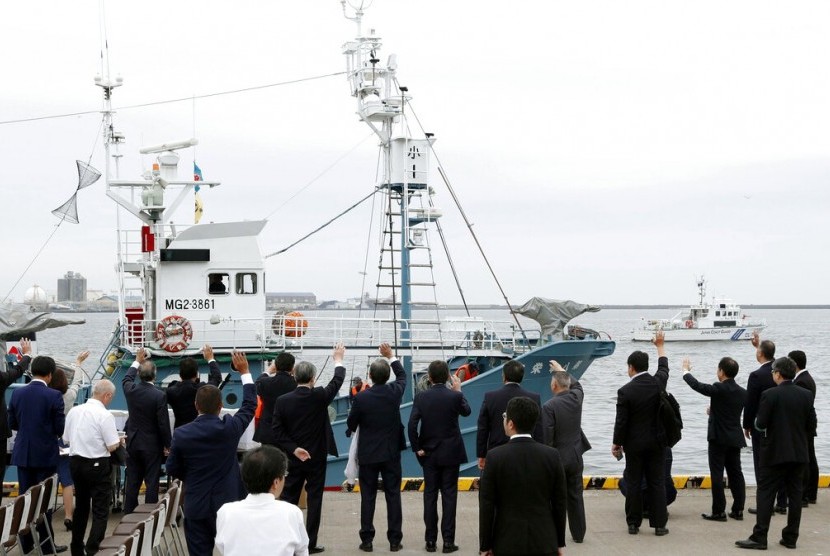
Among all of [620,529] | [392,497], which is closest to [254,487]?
[392,497]

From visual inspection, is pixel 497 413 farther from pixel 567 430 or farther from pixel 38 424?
pixel 38 424

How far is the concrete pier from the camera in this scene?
887cm

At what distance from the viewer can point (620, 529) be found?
9578 millimetres

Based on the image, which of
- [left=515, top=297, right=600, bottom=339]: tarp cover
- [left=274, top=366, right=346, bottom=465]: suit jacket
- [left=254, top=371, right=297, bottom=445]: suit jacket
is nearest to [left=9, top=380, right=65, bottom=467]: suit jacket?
[left=254, top=371, right=297, bottom=445]: suit jacket

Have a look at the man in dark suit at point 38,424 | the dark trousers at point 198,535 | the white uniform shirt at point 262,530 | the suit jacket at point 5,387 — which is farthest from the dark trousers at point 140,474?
the white uniform shirt at point 262,530

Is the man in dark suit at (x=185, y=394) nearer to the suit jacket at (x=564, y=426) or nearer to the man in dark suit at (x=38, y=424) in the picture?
the man in dark suit at (x=38, y=424)

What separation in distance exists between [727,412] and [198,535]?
547 cm

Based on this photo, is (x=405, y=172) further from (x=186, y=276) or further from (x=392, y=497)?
(x=392, y=497)

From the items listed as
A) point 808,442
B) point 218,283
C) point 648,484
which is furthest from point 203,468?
point 218,283

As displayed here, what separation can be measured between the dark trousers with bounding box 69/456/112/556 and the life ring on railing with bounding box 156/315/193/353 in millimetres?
8474

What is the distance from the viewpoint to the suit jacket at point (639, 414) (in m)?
8.94

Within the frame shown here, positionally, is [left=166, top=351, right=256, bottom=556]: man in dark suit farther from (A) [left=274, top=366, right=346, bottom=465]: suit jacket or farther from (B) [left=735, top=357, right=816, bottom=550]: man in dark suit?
(B) [left=735, top=357, right=816, bottom=550]: man in dark suit

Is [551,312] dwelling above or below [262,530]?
above

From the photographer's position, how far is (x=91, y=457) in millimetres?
8344
